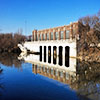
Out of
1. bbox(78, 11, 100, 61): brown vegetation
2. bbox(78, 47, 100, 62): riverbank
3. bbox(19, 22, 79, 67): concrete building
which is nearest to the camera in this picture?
bbox(78, 47, 100, 62): riverbank

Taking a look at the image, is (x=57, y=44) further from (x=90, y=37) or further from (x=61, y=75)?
(x=61, y=75)

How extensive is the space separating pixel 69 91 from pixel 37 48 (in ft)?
149

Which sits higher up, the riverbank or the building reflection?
the riverbank

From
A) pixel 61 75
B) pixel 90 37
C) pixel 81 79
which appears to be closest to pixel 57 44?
pixel 90 37

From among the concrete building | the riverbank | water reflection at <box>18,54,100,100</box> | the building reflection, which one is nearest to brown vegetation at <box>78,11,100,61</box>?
the riverbank

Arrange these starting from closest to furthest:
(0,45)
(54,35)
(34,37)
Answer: (54,35) → (34,37) → (0,45)

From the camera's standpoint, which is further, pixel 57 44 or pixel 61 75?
pixel 57 44

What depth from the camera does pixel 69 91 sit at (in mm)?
9734

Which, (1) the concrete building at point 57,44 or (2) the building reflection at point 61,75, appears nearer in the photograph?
(2) the building reflection at point 61,75

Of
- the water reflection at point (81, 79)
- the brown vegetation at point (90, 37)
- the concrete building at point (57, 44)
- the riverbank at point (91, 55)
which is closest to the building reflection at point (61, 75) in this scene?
the water reflection at point (81, 79)

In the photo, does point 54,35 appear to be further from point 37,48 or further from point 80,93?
point 80,93

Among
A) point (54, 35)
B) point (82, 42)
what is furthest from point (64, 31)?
point (82, 42)

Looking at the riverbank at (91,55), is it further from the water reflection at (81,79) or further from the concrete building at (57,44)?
the water reflection at (81,79)

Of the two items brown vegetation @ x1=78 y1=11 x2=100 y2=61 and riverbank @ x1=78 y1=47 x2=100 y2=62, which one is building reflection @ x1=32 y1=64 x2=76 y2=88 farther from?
brown vegetation @ x1=78 y1=11 x2=100 y2=61
